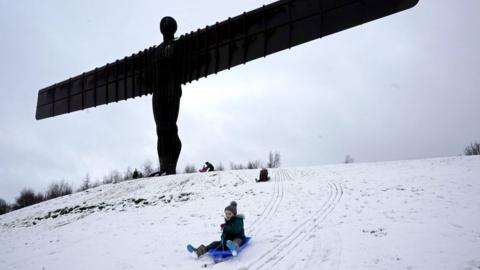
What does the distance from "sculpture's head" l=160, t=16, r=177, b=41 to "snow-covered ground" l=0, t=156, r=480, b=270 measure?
742 cm

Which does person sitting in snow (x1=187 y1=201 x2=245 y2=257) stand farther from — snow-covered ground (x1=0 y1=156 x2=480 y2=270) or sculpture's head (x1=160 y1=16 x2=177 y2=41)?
sculpture's head (x1=160 y1=16 x2=177 y2=41)

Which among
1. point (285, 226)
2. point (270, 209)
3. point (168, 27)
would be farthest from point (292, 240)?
point (168, 27)

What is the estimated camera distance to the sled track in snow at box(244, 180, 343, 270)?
17.5 feet

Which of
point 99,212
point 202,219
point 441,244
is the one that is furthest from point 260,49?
point 441,244

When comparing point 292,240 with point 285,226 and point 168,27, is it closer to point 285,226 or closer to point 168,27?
point 285,226

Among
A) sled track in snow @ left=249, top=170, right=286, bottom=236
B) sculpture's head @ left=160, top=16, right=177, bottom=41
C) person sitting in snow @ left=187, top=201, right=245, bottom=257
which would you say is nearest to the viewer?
person sitting in snow @ left=187, top=201, right=245, bottom=257

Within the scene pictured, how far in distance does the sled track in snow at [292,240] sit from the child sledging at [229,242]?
0.46 meters

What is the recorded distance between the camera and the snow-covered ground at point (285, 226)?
540cm

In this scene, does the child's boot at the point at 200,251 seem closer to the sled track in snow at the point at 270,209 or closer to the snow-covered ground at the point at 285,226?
the snow-covered ground at the point at 285,226

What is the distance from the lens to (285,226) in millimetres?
7441

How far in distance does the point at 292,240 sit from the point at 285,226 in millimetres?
1090

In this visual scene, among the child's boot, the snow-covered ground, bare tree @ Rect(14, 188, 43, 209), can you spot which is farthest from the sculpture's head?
bare tree @ Rect(14, 188, 43, 209)

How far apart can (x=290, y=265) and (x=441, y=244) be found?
2592 millimetres

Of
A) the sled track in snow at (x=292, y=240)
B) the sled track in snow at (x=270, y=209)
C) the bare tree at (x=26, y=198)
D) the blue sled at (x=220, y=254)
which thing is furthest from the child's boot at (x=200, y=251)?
the bare tree at (x=26, y=198)
